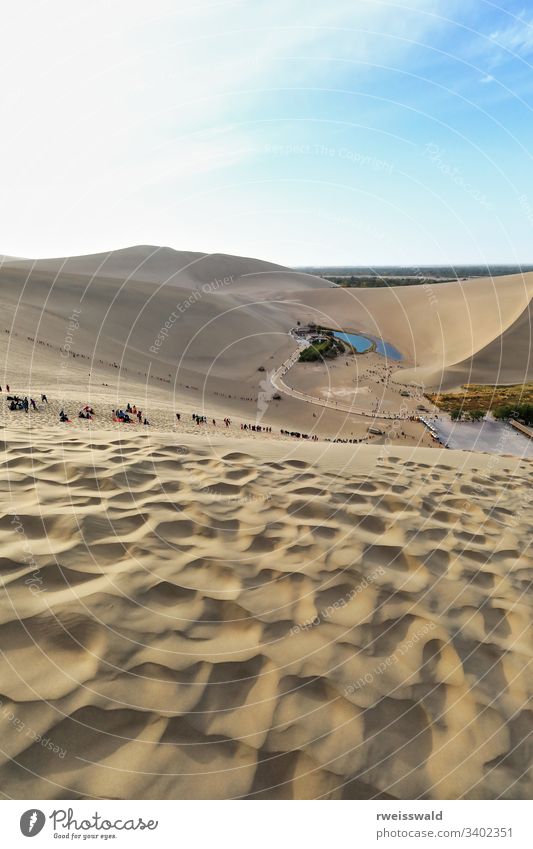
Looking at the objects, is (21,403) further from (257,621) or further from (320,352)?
(320,352)

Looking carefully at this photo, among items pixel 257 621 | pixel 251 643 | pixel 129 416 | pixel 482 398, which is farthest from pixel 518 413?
pixel 251 643

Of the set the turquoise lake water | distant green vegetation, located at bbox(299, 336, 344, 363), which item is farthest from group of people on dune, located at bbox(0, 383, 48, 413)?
the turquoise lake water

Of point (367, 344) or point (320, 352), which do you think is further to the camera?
point (367, 344)

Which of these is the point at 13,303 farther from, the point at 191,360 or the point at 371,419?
the point at 371,419

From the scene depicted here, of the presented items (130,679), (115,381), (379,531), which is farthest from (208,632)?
(115,381)

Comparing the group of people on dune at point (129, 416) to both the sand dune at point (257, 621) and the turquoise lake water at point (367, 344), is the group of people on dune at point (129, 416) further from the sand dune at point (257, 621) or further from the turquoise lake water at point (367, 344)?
the turquoise lake water at point (367, 344)

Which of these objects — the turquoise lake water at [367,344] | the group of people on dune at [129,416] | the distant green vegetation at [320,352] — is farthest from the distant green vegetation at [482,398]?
the group of people on dune at [129,416]
